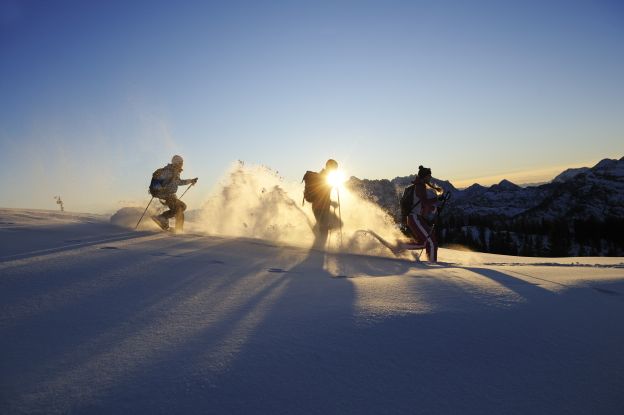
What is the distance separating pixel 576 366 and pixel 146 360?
3.25 meters

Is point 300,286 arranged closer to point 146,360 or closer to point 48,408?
point 146,360

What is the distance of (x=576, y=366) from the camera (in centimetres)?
313

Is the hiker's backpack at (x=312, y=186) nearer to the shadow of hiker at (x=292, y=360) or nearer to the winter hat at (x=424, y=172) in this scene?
the winter hat at (x=424, y=172)

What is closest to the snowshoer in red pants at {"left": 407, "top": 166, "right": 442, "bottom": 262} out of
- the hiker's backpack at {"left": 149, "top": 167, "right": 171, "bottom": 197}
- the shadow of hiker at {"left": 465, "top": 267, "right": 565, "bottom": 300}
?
the shadow of hiker at {"left": 465, "top": 267, "right": 565, "bottom": 300}

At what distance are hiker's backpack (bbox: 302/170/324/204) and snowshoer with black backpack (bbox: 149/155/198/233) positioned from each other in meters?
4.02

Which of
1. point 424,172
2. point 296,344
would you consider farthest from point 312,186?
point 296,344

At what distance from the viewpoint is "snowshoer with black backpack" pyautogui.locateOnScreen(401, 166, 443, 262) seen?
11531mm

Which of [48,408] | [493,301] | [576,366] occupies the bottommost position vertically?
[48,408]

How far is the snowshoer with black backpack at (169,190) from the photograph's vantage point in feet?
42.3

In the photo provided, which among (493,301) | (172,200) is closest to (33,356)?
(493,301)

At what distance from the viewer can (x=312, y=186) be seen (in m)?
13.0

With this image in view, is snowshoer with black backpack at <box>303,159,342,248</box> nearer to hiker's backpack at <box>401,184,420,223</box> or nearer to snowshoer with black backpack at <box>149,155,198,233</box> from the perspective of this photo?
hiker's backpack at <box>401,184,420,223</box>

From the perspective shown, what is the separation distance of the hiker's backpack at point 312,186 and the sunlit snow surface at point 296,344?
7.20 m

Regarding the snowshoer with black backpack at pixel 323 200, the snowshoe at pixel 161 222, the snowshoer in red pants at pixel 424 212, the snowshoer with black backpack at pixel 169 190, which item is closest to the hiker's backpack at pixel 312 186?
the snowshoer with black backpack at pixel 323 200
